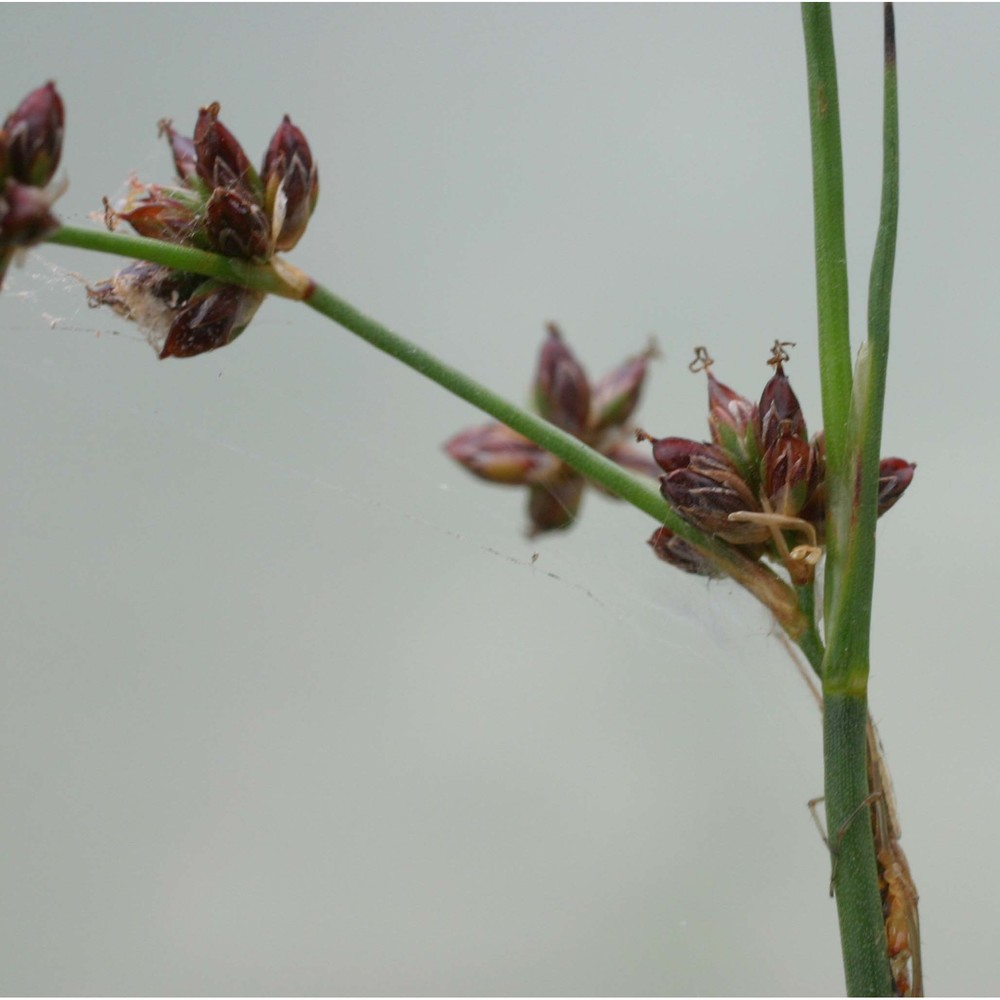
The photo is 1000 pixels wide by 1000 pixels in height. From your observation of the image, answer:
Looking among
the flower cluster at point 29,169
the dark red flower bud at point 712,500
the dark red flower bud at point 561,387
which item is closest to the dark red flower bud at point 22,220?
the flower cluster at point 29,169

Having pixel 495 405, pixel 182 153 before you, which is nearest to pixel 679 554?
pixel 495 405

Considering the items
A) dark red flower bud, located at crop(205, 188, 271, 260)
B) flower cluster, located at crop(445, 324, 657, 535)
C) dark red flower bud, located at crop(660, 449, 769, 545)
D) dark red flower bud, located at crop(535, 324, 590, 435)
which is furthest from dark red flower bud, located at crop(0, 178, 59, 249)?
dark red flower bud, located at crop(535, 324, 590, 435)

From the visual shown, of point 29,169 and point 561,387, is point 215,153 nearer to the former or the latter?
point 29,169

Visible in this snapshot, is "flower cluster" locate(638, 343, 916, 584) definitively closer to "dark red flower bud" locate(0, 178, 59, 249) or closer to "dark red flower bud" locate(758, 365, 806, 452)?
"dark red flower bud" locate(758, 365, 806, 452)

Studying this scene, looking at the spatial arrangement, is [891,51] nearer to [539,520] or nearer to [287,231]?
[287,231]

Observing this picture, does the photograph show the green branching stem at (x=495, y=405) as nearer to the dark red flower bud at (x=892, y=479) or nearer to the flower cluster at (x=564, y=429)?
the dark red flower bud at (x=892, y=479)

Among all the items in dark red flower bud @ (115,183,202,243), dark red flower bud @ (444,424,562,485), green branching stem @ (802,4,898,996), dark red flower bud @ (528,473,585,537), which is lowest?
green branching stem @ (802,4,898,996)

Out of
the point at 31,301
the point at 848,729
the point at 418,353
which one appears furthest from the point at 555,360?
the point at 848,729
